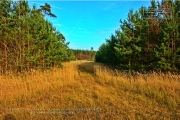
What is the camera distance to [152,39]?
31.9ft

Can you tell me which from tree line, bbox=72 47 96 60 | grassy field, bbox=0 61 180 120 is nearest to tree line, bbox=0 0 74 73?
grassy field, bbox=0 61 180 120

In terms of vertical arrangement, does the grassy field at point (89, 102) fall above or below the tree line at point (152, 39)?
below

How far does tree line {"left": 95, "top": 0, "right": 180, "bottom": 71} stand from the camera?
840 centimetres

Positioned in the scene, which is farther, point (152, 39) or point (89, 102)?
point (152, 39)

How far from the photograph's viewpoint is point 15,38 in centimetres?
818

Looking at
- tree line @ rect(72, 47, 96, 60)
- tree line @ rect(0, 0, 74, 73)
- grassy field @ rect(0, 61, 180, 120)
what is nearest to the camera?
grassy field @ rect(0, 61, 180, 120)

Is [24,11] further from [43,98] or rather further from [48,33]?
[43,98]

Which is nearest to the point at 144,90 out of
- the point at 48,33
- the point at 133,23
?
the point at 133,23

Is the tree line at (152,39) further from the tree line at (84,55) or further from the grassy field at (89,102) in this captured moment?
the tree line at (84,55)

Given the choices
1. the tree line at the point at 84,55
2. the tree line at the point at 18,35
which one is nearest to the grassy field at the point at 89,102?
the tree line at the point at 18,35

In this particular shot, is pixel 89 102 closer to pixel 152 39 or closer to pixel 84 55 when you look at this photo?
pixel 152 39

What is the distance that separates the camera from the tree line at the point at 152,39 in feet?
27.6

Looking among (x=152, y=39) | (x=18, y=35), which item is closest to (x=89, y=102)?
(x=18, y=35)

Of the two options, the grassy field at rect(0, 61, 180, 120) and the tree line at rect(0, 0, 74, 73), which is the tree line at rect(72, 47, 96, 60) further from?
the grassy field at rect(0, 61, 180, 120)
